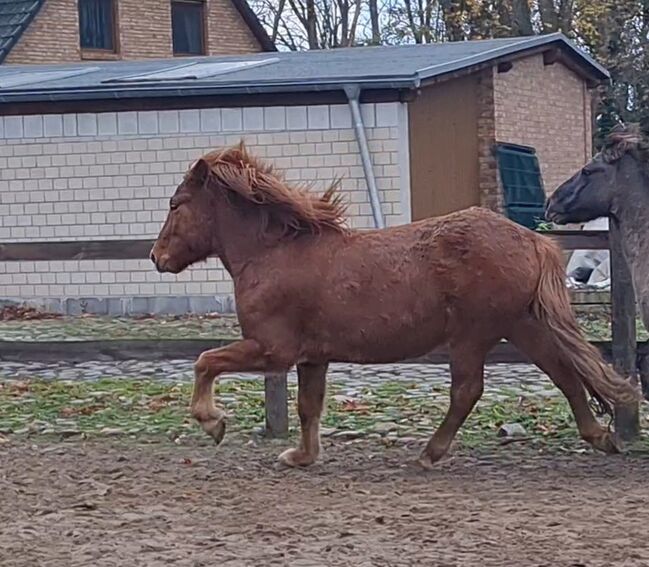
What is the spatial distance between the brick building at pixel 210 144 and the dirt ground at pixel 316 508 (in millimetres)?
10043

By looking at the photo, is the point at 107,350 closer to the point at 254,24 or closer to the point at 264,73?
the point at 264,73

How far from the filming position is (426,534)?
224 inches

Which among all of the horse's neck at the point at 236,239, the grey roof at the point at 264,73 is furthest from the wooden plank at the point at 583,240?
the grey roof at the point at 264,73

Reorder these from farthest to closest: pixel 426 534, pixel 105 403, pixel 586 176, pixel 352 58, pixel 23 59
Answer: pixel 23 59 < pixel 352 58 < pixel 105 403 < pixel 586 176 < pixel 426 534

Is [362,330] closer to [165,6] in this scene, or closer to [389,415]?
[389,415]

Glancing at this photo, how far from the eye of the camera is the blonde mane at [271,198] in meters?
7.48

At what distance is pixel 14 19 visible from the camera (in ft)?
A: 94.5

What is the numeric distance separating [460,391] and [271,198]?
146 cm

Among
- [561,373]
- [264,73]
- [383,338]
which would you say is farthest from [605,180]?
[264,73]

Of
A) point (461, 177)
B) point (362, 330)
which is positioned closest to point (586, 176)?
point (362, 330)

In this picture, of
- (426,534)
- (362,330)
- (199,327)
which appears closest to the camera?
(426,534)

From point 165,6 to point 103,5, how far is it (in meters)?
1.63

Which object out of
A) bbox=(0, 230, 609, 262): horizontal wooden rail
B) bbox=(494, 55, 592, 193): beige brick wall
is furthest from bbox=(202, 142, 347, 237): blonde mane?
bbox=(494, 55, 592, 193): beige brick wall

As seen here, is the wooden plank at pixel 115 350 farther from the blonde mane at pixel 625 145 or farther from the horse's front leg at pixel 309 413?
the blonde mane at pixel 625 145
